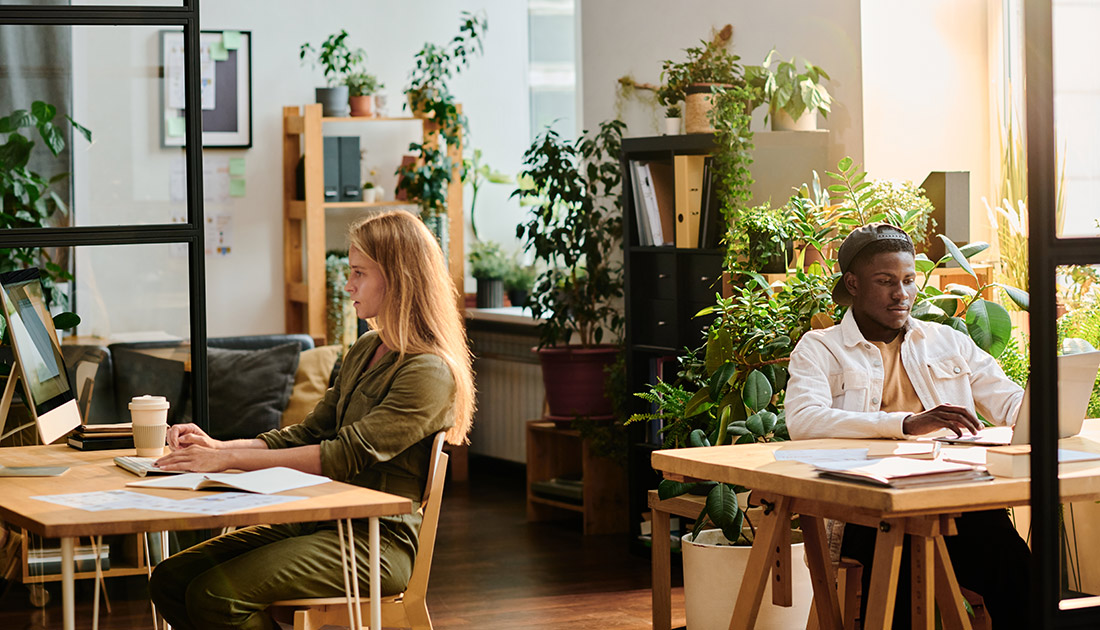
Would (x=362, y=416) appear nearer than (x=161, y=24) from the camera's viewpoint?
Yes

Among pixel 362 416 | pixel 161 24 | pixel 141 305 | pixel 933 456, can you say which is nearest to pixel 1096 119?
pixel 933 456

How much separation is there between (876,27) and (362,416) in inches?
99.2

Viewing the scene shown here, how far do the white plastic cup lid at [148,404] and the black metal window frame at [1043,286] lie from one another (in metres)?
1.94

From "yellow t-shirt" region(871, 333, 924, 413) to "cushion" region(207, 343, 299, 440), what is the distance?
3.30 metres

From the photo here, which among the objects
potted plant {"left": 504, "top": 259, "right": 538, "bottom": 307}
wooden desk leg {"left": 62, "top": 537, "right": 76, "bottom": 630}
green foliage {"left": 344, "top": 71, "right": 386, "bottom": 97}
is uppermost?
green foliage {"left": 344, "top": 71, "right": 386, "bottom": 97}

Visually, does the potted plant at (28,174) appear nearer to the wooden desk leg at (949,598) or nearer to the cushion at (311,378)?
the wooden desk leg at (949,598)

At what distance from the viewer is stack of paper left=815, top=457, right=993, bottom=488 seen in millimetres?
2420

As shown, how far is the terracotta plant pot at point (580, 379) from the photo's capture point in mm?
5688

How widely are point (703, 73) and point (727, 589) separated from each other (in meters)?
2.01

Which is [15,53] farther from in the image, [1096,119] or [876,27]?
[876,27]

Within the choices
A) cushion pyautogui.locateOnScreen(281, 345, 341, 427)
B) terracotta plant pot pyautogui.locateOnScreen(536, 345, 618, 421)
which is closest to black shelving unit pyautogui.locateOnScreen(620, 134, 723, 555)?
terracotta plant pot pyautogui.locateOnScreen(536, 345, 618, 421)

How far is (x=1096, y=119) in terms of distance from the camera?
2.05m

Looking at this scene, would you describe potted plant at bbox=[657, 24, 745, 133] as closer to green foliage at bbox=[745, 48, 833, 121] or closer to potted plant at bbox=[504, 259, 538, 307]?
green foliage at bbox=[745, 48, 833, 121]

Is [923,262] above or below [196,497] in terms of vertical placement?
above
